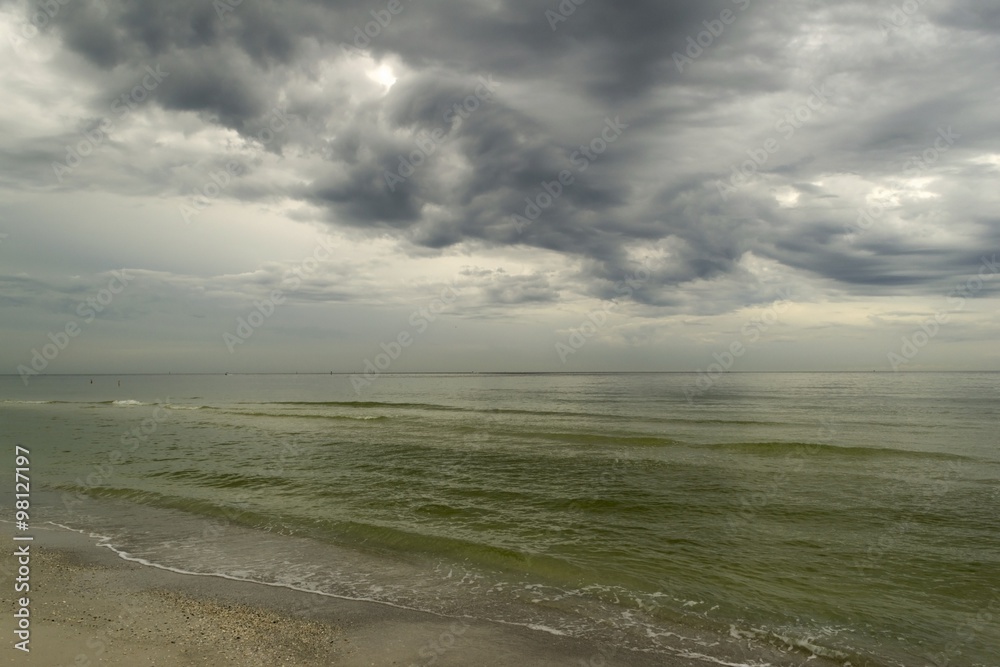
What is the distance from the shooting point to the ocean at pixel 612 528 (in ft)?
29.7

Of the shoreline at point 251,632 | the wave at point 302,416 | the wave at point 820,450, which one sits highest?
the shoreline at point 251,632

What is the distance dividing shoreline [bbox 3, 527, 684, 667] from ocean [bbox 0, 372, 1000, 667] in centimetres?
59

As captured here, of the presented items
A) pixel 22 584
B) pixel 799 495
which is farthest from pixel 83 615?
pixel 799 495

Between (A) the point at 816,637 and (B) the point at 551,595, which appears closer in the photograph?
(A) the point at 816,637

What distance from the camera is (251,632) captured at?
806 centimetres

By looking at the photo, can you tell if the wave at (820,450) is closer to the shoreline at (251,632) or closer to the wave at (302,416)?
the shoreline at (251,632)

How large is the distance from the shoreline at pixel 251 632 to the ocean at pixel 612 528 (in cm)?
59

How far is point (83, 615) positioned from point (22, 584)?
2.43 m

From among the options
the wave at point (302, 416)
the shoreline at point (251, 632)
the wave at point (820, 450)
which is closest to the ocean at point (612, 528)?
the wave at point (820, 450)

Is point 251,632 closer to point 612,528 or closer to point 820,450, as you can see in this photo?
point 612,528

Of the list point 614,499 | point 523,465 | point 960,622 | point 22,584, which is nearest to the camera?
point 960,622

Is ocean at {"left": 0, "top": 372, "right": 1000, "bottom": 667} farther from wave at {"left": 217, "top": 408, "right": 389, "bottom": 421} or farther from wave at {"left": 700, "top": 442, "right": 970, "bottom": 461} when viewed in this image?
wave at {"left": 217, "top": 408, "right": 389, "bottom": 421}

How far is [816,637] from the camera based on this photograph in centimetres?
846

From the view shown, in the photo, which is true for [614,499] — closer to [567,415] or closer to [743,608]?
[743,608]
